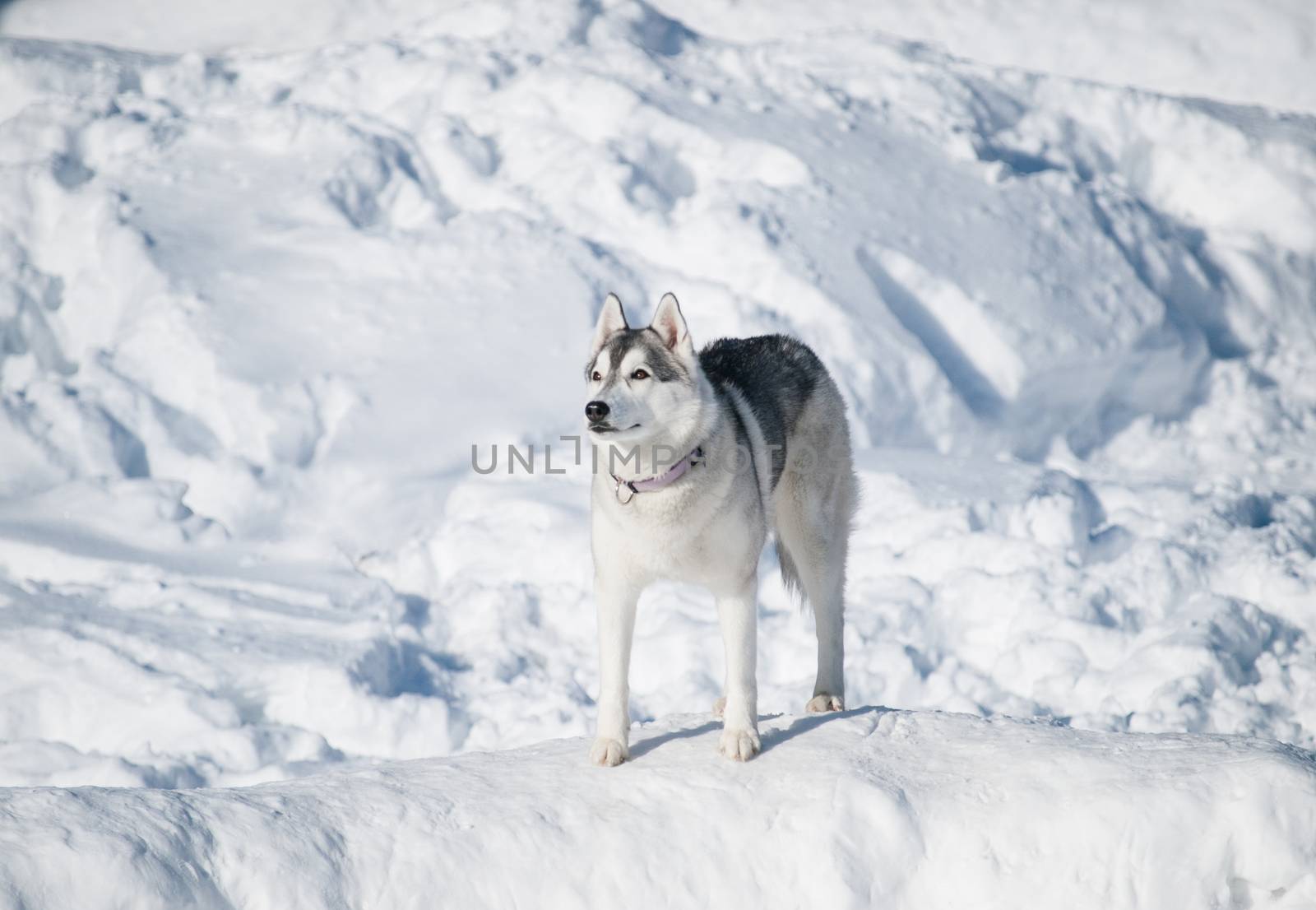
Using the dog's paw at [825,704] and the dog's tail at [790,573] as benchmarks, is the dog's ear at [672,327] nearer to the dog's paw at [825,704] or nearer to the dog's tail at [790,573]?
the dog's tail at [790,573]

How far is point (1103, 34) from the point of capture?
56.9 feet

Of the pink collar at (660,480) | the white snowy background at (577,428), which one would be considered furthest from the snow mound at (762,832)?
the pink collar at (660,480)

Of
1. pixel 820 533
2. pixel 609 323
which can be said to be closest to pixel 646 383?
pixel 609 323

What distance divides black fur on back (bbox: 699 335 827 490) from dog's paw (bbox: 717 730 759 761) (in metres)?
1.06

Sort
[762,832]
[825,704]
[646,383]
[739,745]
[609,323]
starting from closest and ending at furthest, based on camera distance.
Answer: [762,832]
[646,383]
[739,745]
[609,323]
[825,704]

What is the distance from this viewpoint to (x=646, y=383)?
392 centimetres

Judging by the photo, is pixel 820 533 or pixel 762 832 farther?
pixel 820 533

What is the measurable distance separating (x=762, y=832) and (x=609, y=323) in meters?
1.90

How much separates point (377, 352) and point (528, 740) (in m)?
4.70

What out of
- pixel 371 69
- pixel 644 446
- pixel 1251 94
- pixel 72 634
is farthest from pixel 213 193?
pixel 1251 94

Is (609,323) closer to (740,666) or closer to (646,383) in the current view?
(646,383)

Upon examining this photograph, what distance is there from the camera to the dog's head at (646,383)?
12.4 ft

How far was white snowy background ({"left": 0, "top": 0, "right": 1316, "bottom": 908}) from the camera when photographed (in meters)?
3.68

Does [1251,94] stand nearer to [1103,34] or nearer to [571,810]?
[1103,34]
